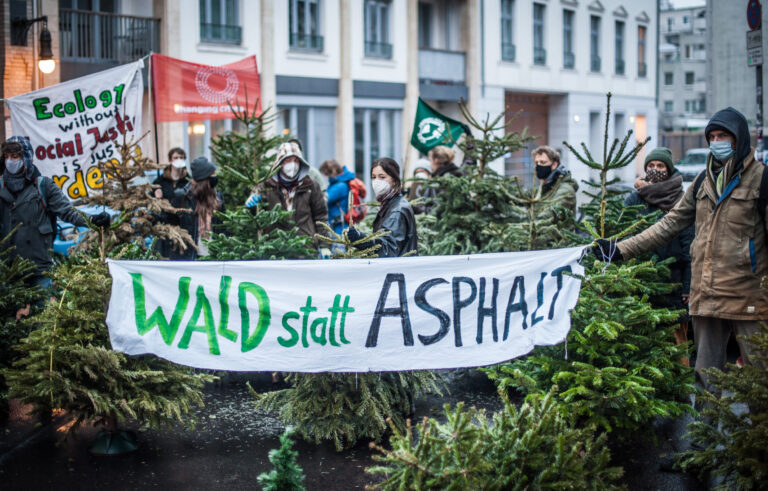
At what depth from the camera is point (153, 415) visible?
560cm

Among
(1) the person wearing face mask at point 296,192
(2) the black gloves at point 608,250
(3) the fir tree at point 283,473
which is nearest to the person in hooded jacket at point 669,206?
(2) the black gloves at point 608,250

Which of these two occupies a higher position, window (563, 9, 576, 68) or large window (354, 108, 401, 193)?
window (563, 9, 576, 68)

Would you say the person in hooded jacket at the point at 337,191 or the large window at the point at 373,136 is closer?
the person in hooded jacket at the point at 337,191

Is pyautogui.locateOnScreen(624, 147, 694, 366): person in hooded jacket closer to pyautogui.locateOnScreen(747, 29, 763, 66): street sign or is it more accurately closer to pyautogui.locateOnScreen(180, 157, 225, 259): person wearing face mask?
pyautogui.locateOnScreen(747, 29, 763, 66): street sign

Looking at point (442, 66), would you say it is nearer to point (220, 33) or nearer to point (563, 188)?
point (220, 33)

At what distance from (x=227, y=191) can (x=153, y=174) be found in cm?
513

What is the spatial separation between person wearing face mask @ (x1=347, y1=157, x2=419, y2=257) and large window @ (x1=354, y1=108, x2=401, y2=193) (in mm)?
21356

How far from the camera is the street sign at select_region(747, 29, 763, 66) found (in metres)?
10.4

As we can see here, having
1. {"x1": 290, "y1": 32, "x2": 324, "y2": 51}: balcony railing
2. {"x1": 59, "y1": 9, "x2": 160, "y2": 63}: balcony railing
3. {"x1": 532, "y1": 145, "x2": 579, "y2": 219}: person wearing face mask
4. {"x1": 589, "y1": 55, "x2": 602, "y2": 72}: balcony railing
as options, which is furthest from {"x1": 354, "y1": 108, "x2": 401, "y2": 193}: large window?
{"x1": 532, "y1": 145, "x2": 579, "y2": 219}: person wearing face mask

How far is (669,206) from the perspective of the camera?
7414 mm

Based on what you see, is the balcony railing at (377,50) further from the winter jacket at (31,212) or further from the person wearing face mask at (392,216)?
the person wearing face mask at (392,216)

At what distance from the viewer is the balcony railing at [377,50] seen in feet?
91.7

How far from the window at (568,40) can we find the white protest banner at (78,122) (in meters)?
30.1

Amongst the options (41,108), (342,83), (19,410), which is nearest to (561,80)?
(342,83)
